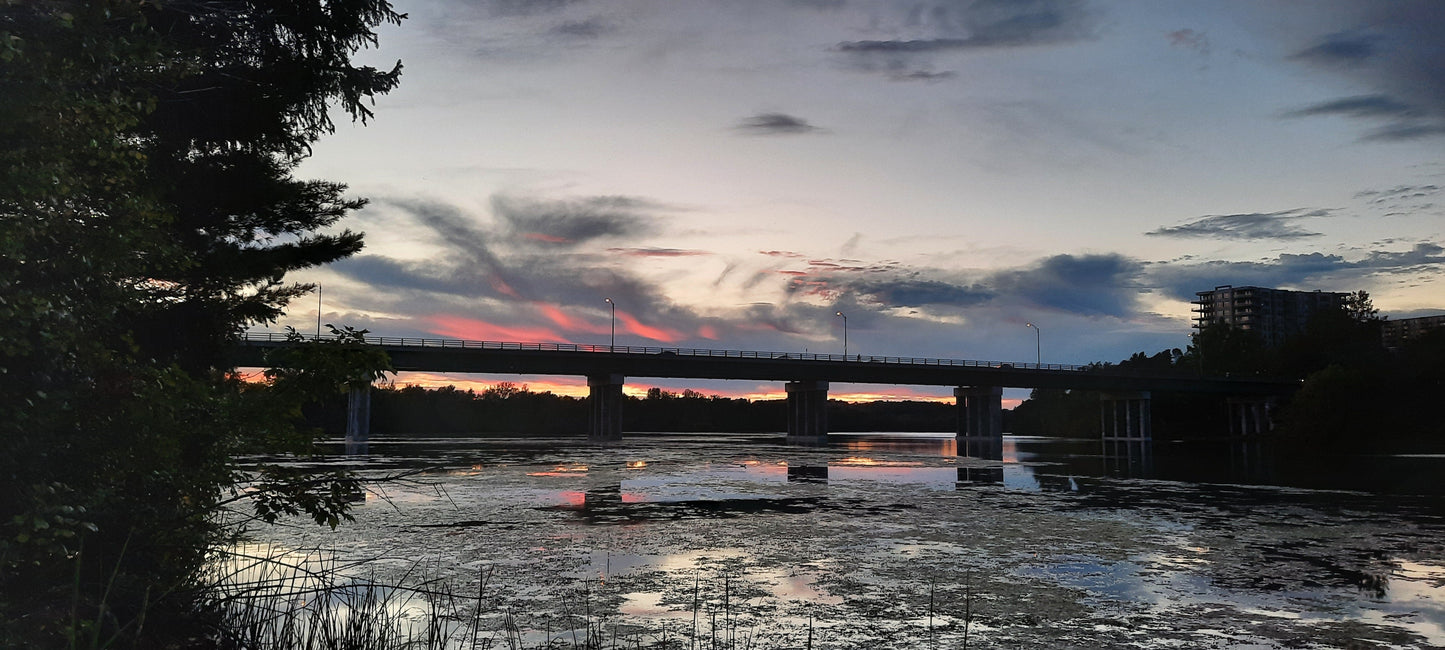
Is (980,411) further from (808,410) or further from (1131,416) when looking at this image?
(808,410)

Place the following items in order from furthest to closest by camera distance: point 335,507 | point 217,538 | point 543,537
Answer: point 543,537 < point 217,538 < point 335,507

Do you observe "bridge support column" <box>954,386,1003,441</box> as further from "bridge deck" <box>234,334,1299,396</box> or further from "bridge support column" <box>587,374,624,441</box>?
"bridge support column" <box>587,374,624,441</box>

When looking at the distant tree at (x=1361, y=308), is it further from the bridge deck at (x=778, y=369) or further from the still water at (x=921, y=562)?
the still water at (x=921, y=562)

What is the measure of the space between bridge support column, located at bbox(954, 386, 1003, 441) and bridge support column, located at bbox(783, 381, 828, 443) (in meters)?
24.8

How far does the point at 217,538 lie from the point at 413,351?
86325 millimetres

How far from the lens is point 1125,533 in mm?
20859

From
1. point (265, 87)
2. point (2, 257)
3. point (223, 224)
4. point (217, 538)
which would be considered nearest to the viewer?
point (2, 257)

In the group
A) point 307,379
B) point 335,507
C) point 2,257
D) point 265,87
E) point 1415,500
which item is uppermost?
point 265,87

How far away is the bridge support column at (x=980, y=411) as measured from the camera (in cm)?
13262

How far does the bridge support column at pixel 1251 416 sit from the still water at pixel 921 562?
129621 mm

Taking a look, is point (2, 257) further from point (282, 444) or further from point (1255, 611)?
point (1255, 611)

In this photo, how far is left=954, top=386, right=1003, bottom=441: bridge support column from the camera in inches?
5221

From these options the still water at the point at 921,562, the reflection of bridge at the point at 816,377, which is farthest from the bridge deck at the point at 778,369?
the still water at the point at 921,562

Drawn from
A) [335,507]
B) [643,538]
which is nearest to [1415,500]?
[643,538]
